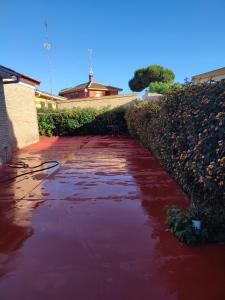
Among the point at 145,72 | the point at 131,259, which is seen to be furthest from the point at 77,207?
the point at 145,72

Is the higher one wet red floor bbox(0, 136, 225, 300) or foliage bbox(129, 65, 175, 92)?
foliage bbox(129, 65, 175, 92)

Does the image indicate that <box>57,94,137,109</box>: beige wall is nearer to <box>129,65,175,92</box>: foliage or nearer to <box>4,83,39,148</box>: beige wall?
<box>4,83,39,148</box>: beige wall

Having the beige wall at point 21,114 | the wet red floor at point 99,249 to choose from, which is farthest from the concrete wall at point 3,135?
the wet red floor at point 99,249

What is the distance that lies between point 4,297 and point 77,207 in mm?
2098

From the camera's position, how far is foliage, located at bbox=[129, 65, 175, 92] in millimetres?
44156

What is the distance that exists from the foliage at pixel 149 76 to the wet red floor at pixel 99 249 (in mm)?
41803

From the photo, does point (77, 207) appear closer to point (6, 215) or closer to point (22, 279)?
point (6, 215)

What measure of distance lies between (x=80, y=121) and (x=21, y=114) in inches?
235

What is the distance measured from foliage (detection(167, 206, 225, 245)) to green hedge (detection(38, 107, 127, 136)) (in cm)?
1493

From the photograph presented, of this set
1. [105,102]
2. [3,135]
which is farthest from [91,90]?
[3,135]

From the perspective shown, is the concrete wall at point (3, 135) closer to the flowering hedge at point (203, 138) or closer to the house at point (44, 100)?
the flowering hedge at point (203, 138)

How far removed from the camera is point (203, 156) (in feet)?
7.73

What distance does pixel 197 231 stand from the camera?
304cm

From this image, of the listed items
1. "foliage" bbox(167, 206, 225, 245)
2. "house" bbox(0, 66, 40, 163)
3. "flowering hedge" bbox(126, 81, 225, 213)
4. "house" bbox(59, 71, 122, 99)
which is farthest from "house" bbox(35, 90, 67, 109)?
"foliage" bbox(167, 206, 225, 245)
